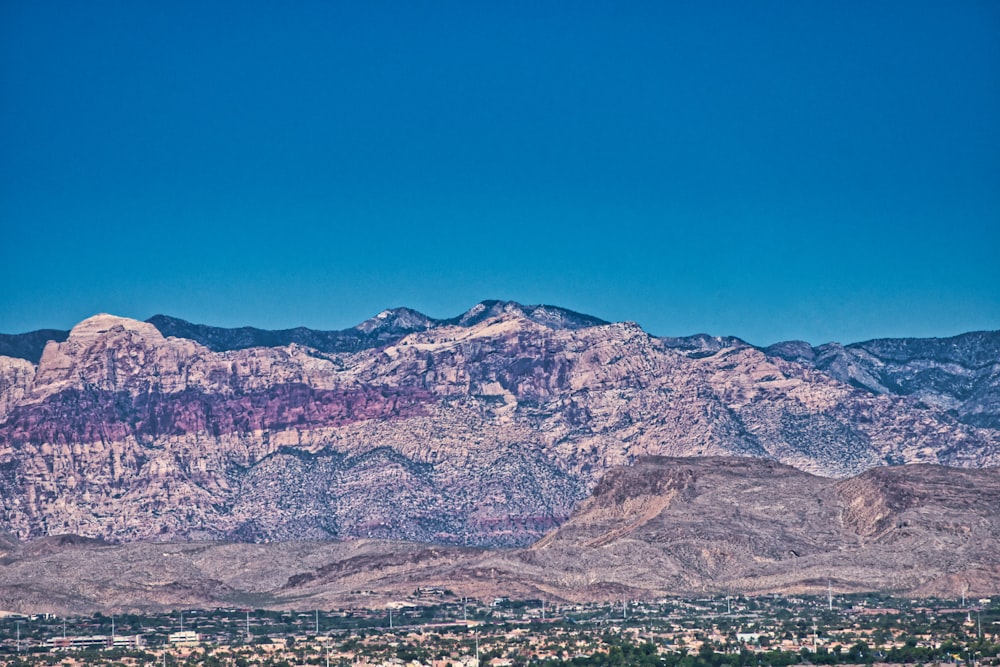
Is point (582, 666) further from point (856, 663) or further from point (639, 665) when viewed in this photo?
point (856, 663)

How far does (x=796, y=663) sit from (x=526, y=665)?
20.8 metres

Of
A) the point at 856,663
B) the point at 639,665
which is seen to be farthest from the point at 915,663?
the point at 639,665

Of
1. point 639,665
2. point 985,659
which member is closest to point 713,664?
point 639,665

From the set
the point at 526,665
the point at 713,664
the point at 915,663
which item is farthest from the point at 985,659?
the point at 526,665

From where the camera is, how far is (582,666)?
650ft

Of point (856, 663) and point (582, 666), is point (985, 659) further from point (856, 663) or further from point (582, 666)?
point (582, 666)

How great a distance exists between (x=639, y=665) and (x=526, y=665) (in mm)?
8854

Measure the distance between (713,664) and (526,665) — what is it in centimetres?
1436

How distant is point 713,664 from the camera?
198 m

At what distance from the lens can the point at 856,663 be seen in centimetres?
19838

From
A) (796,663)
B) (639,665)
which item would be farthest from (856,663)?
(639,665)

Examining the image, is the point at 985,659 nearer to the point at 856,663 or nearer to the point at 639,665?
the point at 856,663

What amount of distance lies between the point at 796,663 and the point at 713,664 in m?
6.58

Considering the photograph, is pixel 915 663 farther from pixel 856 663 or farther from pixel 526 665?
pixel 526 665
